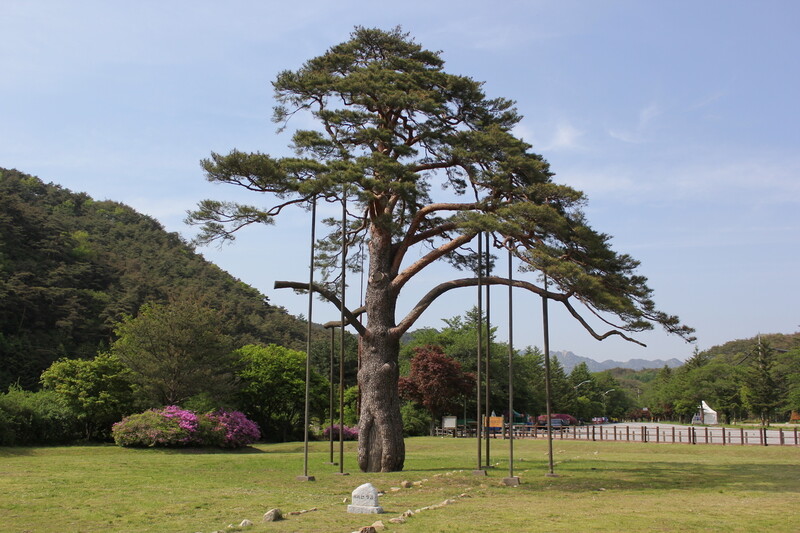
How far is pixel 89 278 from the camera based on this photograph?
57.8 metres

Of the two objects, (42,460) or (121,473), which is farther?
(42,460)

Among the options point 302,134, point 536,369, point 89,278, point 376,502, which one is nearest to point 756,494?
point 376,502

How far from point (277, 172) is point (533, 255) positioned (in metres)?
7.87

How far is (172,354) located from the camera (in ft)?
105

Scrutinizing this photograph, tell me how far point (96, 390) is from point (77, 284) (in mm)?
27473

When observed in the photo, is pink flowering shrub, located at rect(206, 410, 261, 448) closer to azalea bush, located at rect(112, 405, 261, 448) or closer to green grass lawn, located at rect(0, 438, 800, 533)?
azalea bush, located at rect(112, 405, 261, 448)

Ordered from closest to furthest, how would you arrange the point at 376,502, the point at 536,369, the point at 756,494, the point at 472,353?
1. the point at 376,502
2. the point at 756,494
3. the point at 472,353
4. the point at 536,369

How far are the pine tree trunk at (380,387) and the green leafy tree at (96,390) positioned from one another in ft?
51.4

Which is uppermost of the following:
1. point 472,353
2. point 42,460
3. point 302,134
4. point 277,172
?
point 302,134

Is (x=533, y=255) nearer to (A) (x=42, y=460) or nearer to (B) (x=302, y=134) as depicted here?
(B) (x=302, y=134)

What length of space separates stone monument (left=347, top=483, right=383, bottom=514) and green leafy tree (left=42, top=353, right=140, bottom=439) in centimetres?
2245

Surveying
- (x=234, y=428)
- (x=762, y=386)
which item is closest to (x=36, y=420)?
(x=234, y=428)

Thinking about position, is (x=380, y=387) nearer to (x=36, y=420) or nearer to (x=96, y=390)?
(x=36, y=420)

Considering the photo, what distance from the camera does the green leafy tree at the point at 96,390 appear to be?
3025 centimetres
